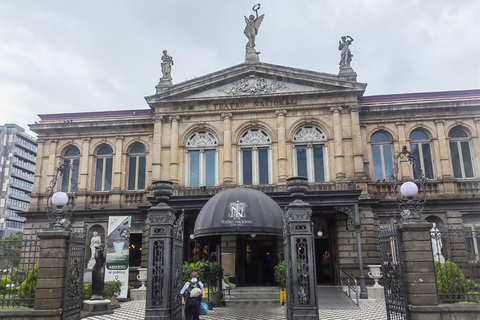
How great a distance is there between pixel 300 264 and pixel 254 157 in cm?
1386

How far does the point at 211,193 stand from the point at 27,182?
7835cm

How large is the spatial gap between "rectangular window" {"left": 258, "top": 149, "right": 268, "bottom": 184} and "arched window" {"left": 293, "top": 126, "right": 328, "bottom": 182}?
5.70ft

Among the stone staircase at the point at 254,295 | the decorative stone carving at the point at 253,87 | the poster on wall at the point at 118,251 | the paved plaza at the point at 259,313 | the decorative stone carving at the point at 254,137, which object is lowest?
the paved plaza at the point at 259,313

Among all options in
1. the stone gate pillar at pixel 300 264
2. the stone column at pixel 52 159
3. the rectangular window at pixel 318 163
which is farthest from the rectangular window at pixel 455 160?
the stone column at pixel 52 159

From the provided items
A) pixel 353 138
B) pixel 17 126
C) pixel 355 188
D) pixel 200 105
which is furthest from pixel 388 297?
pixel 17 126

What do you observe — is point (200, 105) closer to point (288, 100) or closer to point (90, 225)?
point (288, 100)

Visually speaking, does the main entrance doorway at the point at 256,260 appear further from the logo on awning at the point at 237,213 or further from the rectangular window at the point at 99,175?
the rectangular window at the point at 99,175

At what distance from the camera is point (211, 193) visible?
21.1m

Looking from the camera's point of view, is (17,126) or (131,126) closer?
(131,126)

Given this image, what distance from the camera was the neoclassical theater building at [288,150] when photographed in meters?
22.4

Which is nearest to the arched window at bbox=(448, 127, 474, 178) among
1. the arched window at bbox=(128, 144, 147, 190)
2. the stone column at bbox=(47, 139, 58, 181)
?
the arched window at bbox=(128, 144, 147, 190)

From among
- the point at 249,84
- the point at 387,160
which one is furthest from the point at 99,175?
the point at 387,160

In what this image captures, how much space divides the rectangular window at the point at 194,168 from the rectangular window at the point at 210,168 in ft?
1.62

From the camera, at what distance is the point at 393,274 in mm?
10141
